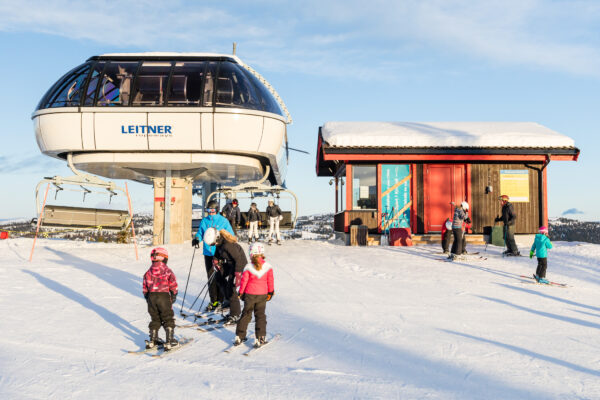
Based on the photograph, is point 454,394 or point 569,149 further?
point 569,149

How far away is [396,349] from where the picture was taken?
617cm

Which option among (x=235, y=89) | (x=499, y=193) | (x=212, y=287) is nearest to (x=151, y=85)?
(x=235, y=89)

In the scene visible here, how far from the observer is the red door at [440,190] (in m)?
18.6

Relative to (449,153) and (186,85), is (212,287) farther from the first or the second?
(449,153)

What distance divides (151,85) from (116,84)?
1.25 meters

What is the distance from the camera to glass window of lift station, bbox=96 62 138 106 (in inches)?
696

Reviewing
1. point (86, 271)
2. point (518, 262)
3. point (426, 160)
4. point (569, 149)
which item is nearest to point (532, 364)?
point (518, 262)

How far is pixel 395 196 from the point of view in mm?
18688

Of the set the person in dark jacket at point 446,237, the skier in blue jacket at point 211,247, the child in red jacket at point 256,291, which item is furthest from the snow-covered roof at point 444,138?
the child in red jacket at point 256,291

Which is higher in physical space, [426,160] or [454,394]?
[426,160]

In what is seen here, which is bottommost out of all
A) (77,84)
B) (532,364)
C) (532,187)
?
(532,364)

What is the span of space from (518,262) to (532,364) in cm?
875

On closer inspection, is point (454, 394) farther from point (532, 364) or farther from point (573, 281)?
point (573, 281)

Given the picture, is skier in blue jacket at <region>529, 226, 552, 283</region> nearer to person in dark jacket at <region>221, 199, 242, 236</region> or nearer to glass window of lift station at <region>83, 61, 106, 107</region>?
person in dark jacket at <region>221, 199, 242, 236</region>
